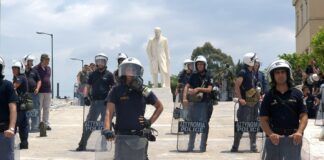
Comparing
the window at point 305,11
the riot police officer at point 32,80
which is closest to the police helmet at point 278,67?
the riot police officer at point 32,80

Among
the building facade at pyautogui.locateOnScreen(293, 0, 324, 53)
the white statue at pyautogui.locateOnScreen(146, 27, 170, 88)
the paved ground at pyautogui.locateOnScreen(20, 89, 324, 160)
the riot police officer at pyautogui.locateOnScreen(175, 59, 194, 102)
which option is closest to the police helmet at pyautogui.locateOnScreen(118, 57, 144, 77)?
the paved ground at pyautogui.locateOnScreen(20, 89, 324, 160)

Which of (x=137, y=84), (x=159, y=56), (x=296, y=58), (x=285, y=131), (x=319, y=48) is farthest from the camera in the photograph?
(x=296, y=58)

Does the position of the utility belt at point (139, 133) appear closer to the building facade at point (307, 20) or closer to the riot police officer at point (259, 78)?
the riot police officer at point (259, 78)

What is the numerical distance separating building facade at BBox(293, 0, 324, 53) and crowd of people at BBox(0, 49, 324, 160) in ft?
148

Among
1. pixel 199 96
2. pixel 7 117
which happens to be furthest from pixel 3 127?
pixel 199 96

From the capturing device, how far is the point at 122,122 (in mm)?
7312

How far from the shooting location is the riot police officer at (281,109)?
688cm

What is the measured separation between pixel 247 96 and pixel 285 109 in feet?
16.8

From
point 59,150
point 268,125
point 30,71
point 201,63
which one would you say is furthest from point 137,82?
point 30,71

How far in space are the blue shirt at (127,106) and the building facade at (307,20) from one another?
58.3 meters

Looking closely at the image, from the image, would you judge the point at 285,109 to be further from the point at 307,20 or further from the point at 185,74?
the point at 307,20

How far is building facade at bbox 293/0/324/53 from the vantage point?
2559 inches

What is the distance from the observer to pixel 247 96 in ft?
39.4

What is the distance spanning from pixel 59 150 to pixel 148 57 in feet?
62.2
